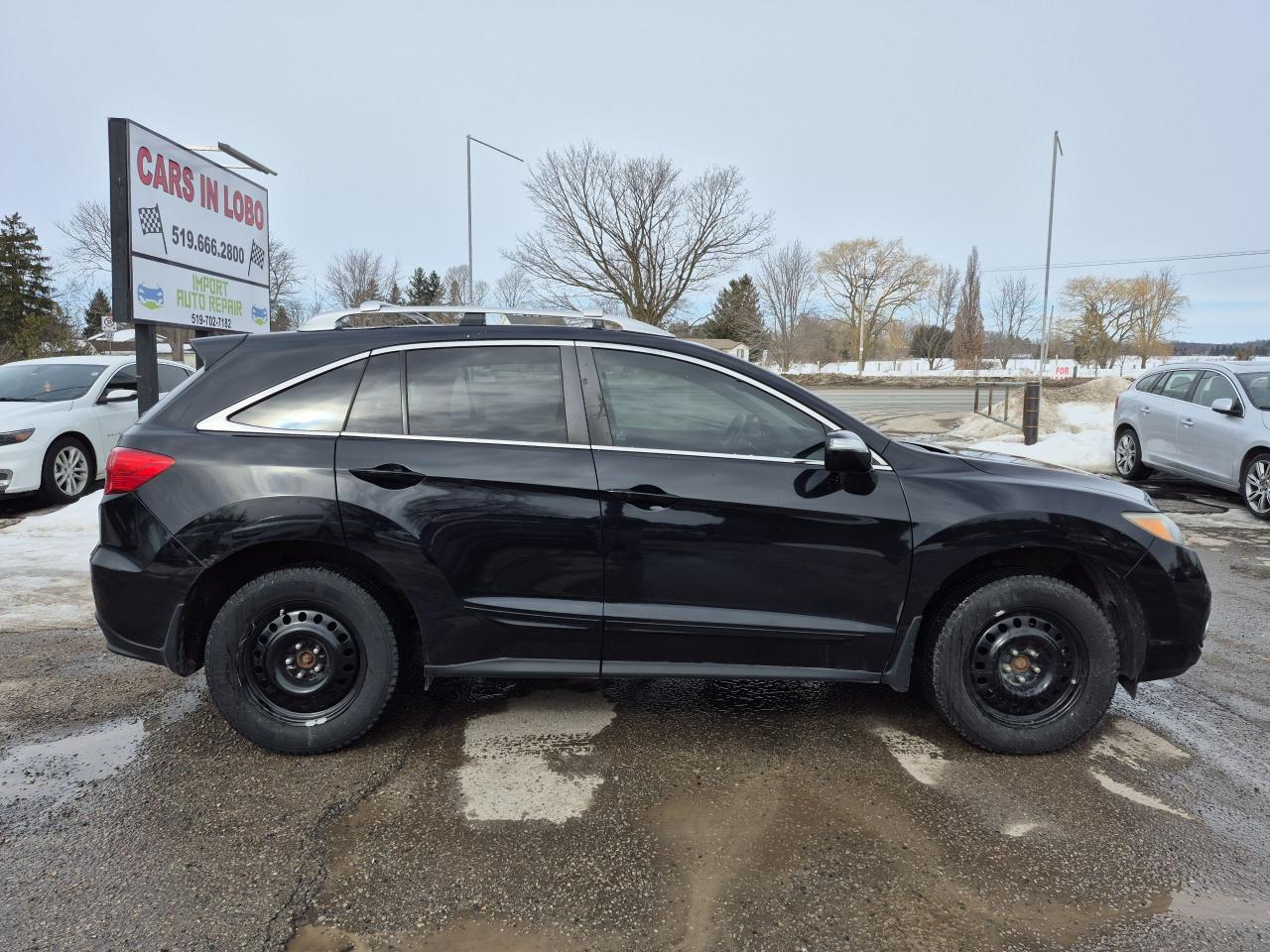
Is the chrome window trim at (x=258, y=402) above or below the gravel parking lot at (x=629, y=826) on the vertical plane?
above

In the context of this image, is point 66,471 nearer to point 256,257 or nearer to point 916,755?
point 256,257

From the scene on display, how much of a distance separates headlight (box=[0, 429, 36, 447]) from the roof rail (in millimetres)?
6222

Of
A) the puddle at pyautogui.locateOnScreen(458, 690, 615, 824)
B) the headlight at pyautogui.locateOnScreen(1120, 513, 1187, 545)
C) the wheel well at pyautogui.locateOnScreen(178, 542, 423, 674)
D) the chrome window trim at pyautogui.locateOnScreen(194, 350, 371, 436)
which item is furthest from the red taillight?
the headlight at pyautogui.locateOnScreen(1120, 513, 1187, 545)

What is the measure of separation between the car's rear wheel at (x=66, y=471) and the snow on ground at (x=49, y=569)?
524mm

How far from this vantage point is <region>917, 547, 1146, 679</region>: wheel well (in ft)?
10.5

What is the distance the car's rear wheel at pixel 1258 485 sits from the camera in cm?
805

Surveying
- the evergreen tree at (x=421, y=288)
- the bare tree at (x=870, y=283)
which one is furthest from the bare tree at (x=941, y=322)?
the evergreen tree at (x=421, y=288)

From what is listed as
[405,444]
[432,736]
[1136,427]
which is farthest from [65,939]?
[1136,427]

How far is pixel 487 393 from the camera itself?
3.23 metres

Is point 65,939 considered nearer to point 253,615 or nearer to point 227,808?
point 227,808

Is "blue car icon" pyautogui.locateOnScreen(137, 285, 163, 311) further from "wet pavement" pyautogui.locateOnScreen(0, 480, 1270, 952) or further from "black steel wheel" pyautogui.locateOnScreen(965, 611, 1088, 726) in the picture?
"black steel wheel" pyautogui.locateOnScreen(965, 611, 1088, 726)

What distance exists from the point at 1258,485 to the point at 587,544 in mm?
8228

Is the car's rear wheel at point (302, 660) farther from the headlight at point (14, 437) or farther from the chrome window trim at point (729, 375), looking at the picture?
the headlight at point (14, 437)

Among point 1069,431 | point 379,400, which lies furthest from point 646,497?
point 1069,431
